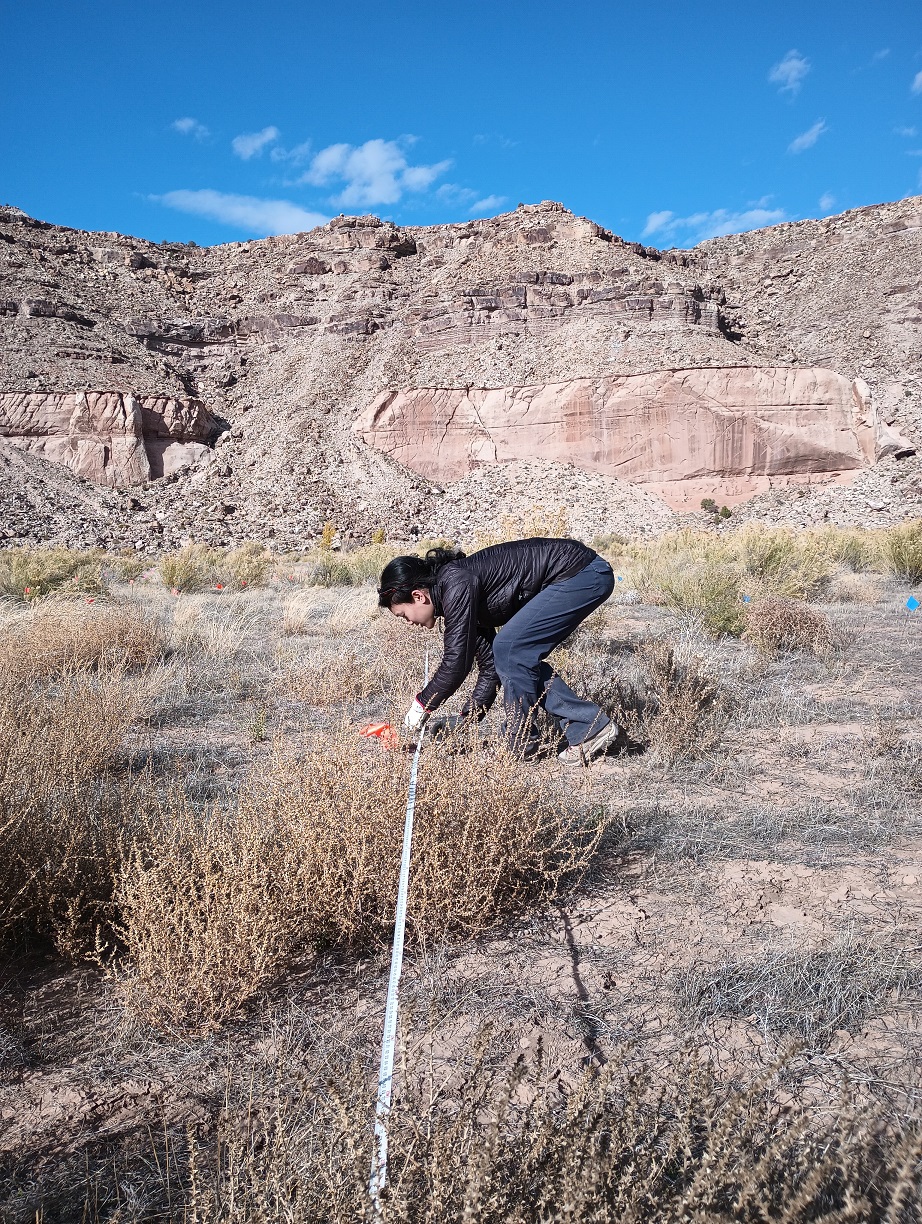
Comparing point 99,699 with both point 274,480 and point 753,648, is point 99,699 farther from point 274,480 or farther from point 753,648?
point 274,480

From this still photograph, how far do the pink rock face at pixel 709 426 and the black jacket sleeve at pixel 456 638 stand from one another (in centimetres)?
2973

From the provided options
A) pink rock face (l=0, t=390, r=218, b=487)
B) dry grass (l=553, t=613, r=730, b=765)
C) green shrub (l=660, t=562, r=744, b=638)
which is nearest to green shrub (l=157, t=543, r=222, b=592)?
green shrub (l=660, t=562, r=744, b=638)

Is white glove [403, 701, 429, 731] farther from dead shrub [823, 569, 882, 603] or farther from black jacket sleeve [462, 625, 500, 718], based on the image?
dead shrub [823, 569, 882, 603]

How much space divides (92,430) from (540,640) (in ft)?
102

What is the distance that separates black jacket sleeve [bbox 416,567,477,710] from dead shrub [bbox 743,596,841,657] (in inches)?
149

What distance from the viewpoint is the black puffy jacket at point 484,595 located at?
10.7 feet

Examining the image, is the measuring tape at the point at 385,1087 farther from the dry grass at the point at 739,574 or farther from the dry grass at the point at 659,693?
the dry grass at the point at 739,574

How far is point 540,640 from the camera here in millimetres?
3648

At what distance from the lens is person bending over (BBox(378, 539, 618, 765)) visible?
10.9 feet

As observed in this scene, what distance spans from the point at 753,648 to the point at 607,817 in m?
3.81

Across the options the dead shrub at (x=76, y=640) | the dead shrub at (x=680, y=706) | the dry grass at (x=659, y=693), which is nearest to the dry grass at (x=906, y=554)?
the dry grass at (x=659, y=693)

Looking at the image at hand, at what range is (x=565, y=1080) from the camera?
1725 mm

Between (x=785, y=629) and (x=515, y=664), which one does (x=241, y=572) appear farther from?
(x=515, y=664)

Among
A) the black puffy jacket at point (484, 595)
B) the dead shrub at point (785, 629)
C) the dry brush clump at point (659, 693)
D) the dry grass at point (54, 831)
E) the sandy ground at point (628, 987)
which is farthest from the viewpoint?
the dead shrub at point (785, 629)
